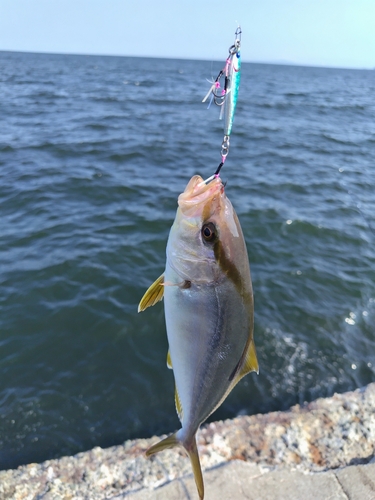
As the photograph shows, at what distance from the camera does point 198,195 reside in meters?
1.79

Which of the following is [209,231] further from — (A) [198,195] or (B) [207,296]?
(B) [207,296]

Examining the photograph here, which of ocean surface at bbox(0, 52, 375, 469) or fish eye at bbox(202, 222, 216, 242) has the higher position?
fish eye at bbox(202, 222, 216, 242)

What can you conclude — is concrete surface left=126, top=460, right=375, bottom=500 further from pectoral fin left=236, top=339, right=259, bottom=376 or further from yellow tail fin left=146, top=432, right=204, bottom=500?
pectoral fin left=236, top=339, right=259, bottom=376

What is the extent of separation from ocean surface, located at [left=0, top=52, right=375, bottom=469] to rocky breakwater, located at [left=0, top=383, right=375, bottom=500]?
914 mm

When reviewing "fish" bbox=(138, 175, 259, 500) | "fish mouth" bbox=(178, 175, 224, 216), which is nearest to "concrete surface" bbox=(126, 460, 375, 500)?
"fish" bbox=(138, 175, 259, 500)

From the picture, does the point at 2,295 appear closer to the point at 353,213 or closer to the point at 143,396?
the point at 143,396

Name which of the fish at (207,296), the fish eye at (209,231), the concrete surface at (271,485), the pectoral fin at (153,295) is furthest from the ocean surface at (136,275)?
the fish eye at (209,231)

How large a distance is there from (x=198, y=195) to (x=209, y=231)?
19 centimetres

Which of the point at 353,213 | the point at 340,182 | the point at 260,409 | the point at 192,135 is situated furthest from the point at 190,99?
the point at 260,409

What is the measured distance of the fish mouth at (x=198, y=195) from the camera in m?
1.75

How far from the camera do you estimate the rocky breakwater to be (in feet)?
10.8

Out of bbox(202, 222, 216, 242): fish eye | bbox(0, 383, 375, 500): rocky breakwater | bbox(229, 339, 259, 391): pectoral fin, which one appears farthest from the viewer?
bbox(0, 383, 375, 500): rocky breakwater

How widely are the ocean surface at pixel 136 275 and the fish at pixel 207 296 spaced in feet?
10.2

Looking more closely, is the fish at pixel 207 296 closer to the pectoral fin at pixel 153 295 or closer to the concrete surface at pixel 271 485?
the pectoral fin at pixel 153 295
